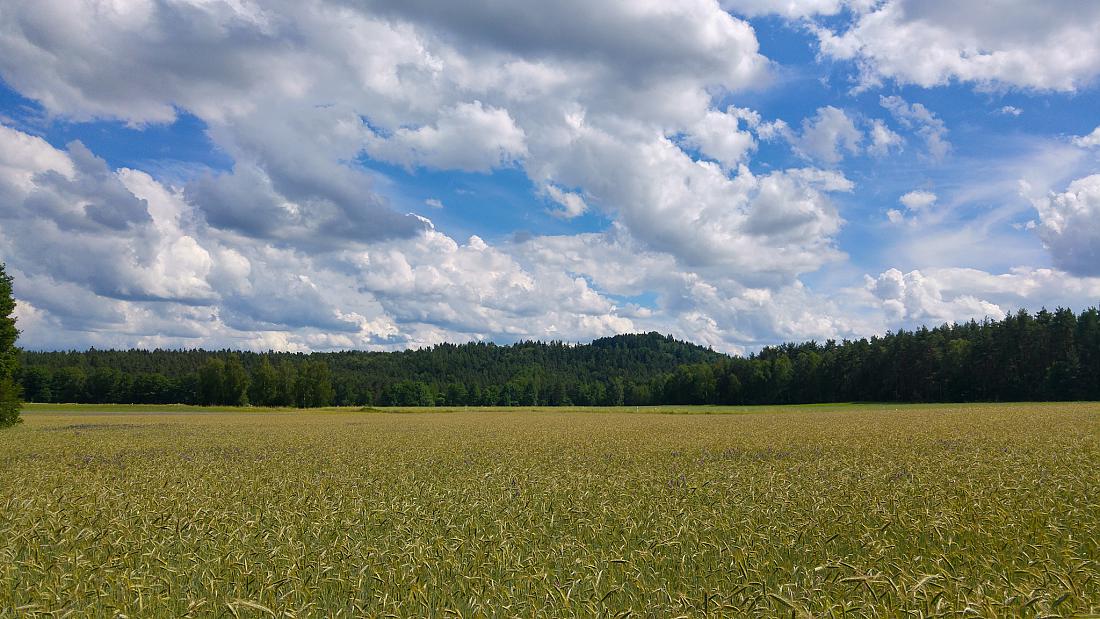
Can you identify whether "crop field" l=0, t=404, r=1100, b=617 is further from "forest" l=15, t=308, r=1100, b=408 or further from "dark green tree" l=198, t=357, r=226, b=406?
"dark green tree" l=198, t=357, r=226, b=406

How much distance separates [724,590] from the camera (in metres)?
5.50

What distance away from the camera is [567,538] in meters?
7.20

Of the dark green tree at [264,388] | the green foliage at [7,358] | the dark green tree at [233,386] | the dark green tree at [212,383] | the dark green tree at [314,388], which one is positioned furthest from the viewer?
the dark green tree at [314,388]

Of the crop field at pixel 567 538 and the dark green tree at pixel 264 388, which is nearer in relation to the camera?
the crop field at pixel 567 538

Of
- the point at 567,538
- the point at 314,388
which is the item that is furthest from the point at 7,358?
the point at 314,388

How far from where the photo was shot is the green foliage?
38219 millimetres

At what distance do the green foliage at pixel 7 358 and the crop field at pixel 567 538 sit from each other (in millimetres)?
31238

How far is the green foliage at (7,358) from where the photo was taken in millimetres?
38219

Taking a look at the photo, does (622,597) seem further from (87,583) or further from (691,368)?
(691,368)

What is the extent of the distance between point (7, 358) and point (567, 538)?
153 feet

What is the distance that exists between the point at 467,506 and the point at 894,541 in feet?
18.2

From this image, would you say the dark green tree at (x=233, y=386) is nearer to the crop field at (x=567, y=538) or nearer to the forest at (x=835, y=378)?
the forest at (x=835, y=378)

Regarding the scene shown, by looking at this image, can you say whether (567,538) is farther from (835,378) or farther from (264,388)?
(264,388)

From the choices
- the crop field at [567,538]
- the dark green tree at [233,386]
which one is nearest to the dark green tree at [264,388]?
the dark green tree at [233,386]
